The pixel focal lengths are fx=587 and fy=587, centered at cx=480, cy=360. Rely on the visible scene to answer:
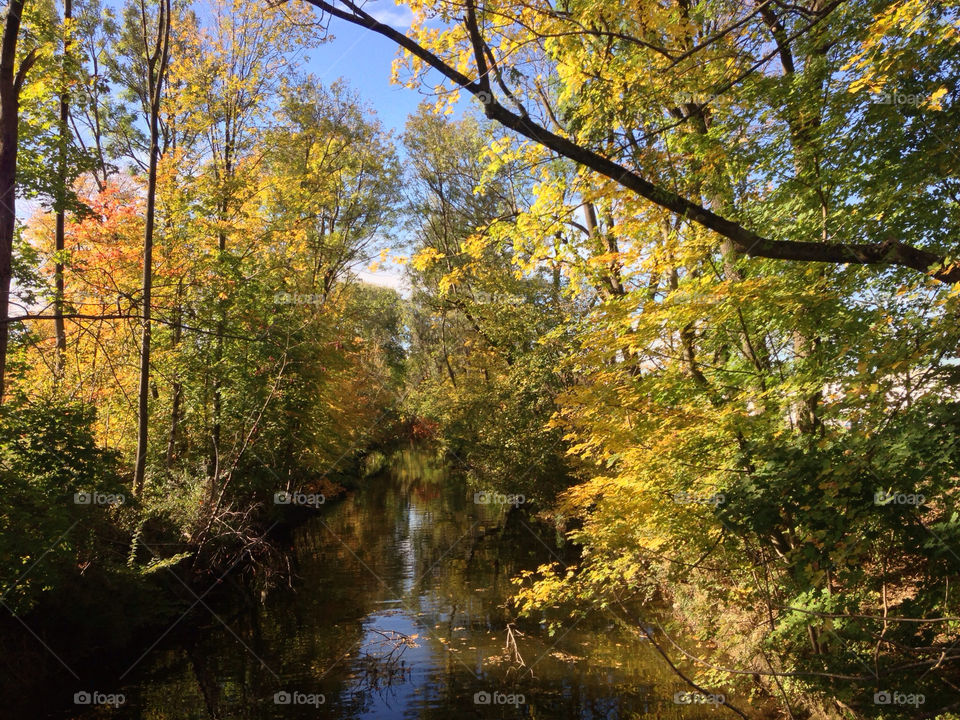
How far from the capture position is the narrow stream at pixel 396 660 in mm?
7434

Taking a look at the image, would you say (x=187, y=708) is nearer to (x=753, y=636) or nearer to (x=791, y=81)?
(x=753, y=636)

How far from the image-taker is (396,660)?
8695 millimetres

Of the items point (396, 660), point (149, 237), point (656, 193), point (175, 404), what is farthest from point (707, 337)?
point (175, 404)

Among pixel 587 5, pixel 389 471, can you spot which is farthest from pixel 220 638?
pixel 389 471

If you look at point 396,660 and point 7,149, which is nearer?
point 7,149

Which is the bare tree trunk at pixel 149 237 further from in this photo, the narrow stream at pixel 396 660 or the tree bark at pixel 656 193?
the tree bark at pixel 656 193

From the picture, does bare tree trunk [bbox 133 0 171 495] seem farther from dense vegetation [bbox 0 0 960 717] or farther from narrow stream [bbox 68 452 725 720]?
narrow stream [bbox 68 452 725 720]

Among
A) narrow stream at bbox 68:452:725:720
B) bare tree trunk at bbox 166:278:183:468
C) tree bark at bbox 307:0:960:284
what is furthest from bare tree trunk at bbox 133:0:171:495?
tree bark at bbox 307:0:960:284

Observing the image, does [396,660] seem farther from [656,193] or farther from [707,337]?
[656,193]

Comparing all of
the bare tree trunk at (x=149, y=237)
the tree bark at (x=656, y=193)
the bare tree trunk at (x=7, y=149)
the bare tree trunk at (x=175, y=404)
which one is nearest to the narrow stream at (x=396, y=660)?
the bare tree trunk at (x=149, y=237)

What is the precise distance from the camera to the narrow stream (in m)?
7.43

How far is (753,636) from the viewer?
22.0 feet

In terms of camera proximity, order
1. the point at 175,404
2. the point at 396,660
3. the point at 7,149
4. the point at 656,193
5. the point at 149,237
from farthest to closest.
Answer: the point at 175,404 < the point at 149,237 < the point at 396,660 < the point at 7,149 < the point at 656,193

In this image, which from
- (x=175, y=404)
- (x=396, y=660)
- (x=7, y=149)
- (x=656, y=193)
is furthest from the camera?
(x=175, y=404)
